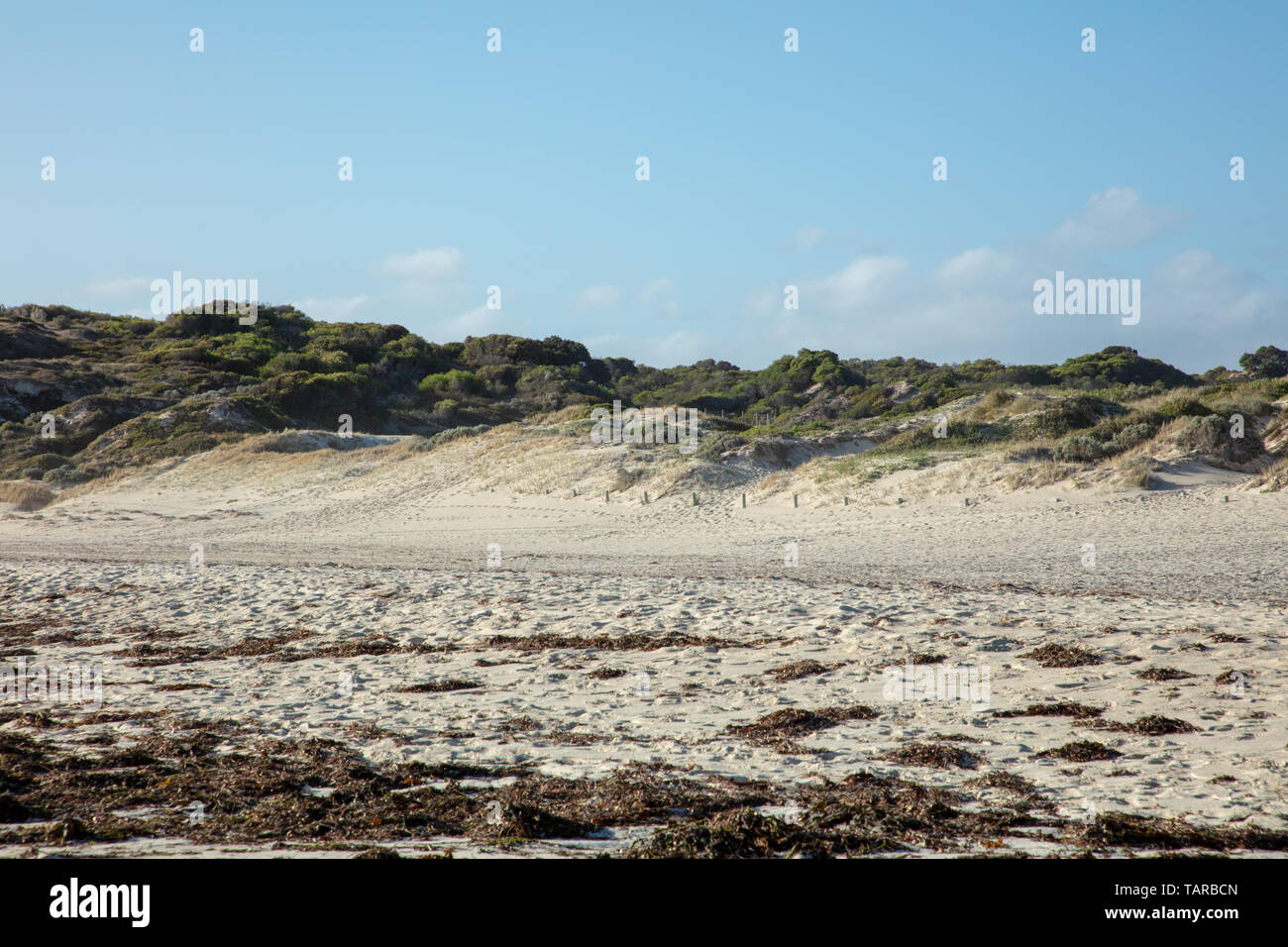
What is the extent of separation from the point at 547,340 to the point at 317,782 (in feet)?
190

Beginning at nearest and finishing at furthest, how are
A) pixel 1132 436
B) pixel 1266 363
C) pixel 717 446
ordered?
pixel 1132 436 → pixel 717 446 → pixel 1266 363

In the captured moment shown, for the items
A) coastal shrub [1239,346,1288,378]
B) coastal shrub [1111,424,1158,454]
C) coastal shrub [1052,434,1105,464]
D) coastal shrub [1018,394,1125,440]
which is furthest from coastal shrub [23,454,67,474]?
coastal shrub [1239,346,1288,378]

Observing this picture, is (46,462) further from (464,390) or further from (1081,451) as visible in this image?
(1081,451)

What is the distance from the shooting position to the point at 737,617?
33.5 feet

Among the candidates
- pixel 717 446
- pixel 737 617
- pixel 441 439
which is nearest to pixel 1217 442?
pixel 717 446

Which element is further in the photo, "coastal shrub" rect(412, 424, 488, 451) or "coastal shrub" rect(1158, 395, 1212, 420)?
"coastal shrub" rect(412, 424, 488, 451)

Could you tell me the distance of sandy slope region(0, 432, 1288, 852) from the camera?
5.77 m

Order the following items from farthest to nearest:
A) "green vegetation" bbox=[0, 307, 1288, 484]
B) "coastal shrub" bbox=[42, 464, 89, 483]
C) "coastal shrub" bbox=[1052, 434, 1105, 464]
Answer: "coastal shrub" bbox=[42, 464, 89, 483] → "green vegetation" bbox=[0, 307, 1288, 484] → "coastal shrub" bbox=[1052, 434, 1105, 464]

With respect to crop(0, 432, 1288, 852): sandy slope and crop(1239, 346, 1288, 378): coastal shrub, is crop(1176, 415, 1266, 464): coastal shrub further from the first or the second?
crop(1239, 346, 1288, 378): coastal shrub

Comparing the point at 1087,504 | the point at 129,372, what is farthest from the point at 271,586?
the point at 129,372

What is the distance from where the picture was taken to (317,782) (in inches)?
202

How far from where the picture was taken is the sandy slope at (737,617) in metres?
5.77

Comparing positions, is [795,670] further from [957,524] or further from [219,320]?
[219,320]

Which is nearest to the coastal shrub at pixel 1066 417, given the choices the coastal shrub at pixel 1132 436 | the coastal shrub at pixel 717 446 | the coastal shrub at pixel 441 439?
the coastal shrub at pixel 1132 436
